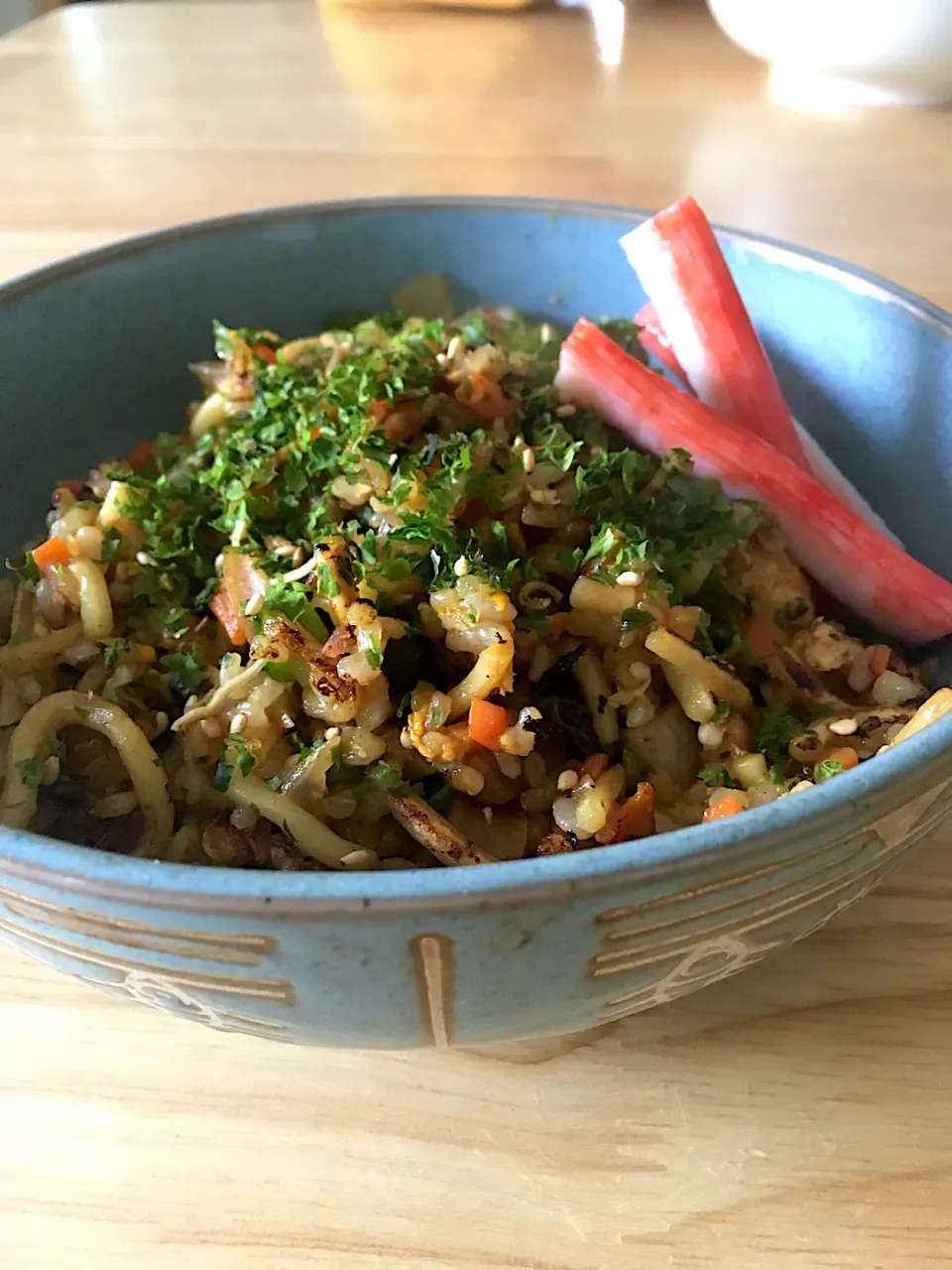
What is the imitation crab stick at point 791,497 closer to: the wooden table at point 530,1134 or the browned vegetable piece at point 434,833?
the wooden table at point 530,1134

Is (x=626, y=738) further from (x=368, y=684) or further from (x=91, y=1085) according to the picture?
(x=91, y=1085)

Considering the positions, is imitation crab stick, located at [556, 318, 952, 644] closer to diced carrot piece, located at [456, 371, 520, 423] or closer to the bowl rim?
diced carrot piece, located at [456, 371, 520, 423]

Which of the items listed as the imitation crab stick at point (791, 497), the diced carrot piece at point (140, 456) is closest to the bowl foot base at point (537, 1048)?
the imitation crab stick at point (791, 497)

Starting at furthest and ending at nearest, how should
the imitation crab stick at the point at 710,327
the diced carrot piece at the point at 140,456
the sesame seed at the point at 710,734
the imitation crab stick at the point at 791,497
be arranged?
the diced carrot piece at the point at 140,456, the imitation crab stick at the point at 710,327, the imitation crab stick at the point at 791,497, the sesame seed at the point at 710,734

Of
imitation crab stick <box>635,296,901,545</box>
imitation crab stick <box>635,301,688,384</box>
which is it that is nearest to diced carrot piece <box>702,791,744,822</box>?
imitation crab stick <box>635,296,901,545</box>

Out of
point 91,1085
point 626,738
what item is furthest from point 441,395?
point 91,1085

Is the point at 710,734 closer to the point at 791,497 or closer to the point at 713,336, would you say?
the point at 791,497
